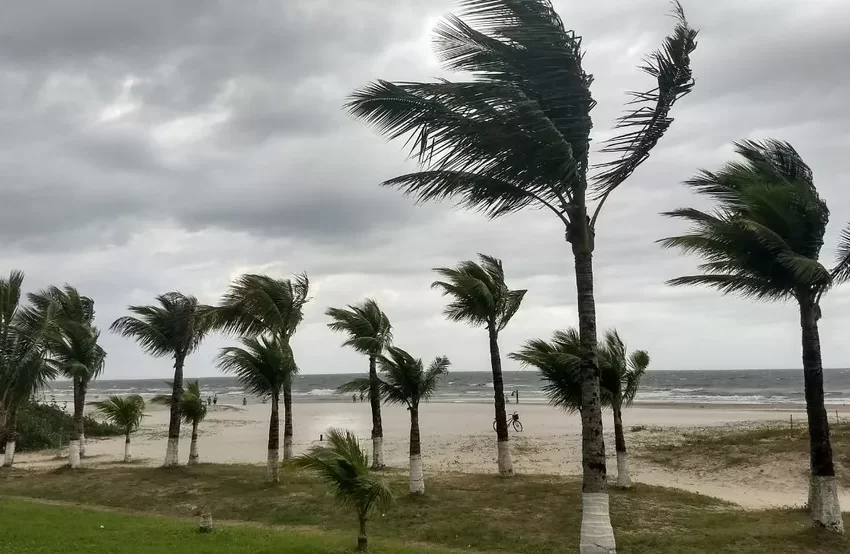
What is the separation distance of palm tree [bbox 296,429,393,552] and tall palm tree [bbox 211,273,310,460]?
8.37 metres

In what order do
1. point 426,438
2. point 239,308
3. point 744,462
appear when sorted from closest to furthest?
1. point 239,308
2. point 744,462
3. point 426,438

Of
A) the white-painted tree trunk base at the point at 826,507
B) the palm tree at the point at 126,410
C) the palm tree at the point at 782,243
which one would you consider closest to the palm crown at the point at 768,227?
the palm tree at the point at 782,243

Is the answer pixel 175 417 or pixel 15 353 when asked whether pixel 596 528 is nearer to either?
pixel 15 353

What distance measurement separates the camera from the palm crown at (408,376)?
53.1 feet

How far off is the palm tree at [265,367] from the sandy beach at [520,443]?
6.85m

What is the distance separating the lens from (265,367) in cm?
1780

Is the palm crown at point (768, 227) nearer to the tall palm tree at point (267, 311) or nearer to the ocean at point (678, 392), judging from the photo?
the tall palm tree at point (267, 311)

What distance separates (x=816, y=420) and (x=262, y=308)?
1490cm

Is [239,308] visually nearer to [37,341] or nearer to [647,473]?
[37,341]

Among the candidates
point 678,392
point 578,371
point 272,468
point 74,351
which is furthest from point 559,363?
point 678,392

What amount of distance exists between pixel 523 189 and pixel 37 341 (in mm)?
13007

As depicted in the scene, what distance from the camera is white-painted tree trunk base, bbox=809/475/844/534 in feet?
36.7

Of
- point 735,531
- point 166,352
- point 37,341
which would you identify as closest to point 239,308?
point 166,352

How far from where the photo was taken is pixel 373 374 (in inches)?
760
